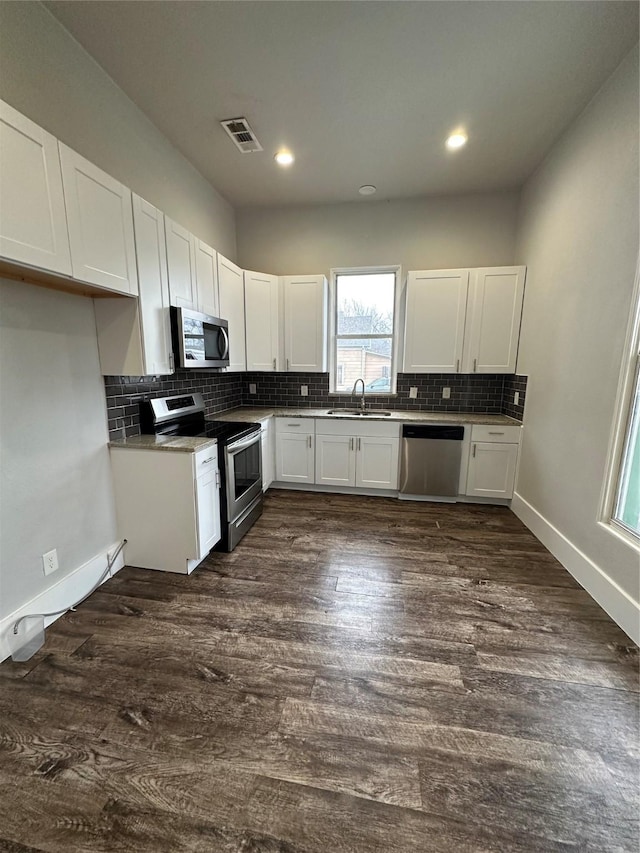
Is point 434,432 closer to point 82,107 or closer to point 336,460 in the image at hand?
point 336,460

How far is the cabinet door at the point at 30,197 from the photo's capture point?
4.39ft

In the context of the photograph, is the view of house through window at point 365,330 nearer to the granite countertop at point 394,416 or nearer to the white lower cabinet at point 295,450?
the granite countertop at point 394,416

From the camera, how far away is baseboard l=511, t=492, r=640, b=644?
1841mm

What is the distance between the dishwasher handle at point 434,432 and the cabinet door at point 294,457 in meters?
1.05

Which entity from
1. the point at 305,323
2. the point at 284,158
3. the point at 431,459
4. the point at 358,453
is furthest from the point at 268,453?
the point at 284,158

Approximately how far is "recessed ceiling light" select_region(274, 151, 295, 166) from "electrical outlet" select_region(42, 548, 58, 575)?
11.4ft

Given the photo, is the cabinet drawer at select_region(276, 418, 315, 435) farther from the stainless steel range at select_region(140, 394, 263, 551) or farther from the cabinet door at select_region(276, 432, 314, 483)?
the stainless steel range at select_region(140, 394, 263, 551)

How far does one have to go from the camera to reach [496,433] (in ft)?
11.1

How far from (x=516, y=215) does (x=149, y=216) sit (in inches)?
141

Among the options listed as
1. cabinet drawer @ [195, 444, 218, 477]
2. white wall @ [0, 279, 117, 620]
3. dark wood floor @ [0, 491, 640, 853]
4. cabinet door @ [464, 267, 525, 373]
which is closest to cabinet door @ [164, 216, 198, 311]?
white wall @ [0, 279, 117, 620]

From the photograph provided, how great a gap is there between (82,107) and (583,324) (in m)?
3.50

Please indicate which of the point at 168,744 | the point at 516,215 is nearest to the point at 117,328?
the point at 168,744

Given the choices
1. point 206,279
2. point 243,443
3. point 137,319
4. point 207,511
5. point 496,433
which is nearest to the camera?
point 137,319

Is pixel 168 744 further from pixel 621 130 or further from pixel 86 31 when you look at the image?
pixel 621 130
